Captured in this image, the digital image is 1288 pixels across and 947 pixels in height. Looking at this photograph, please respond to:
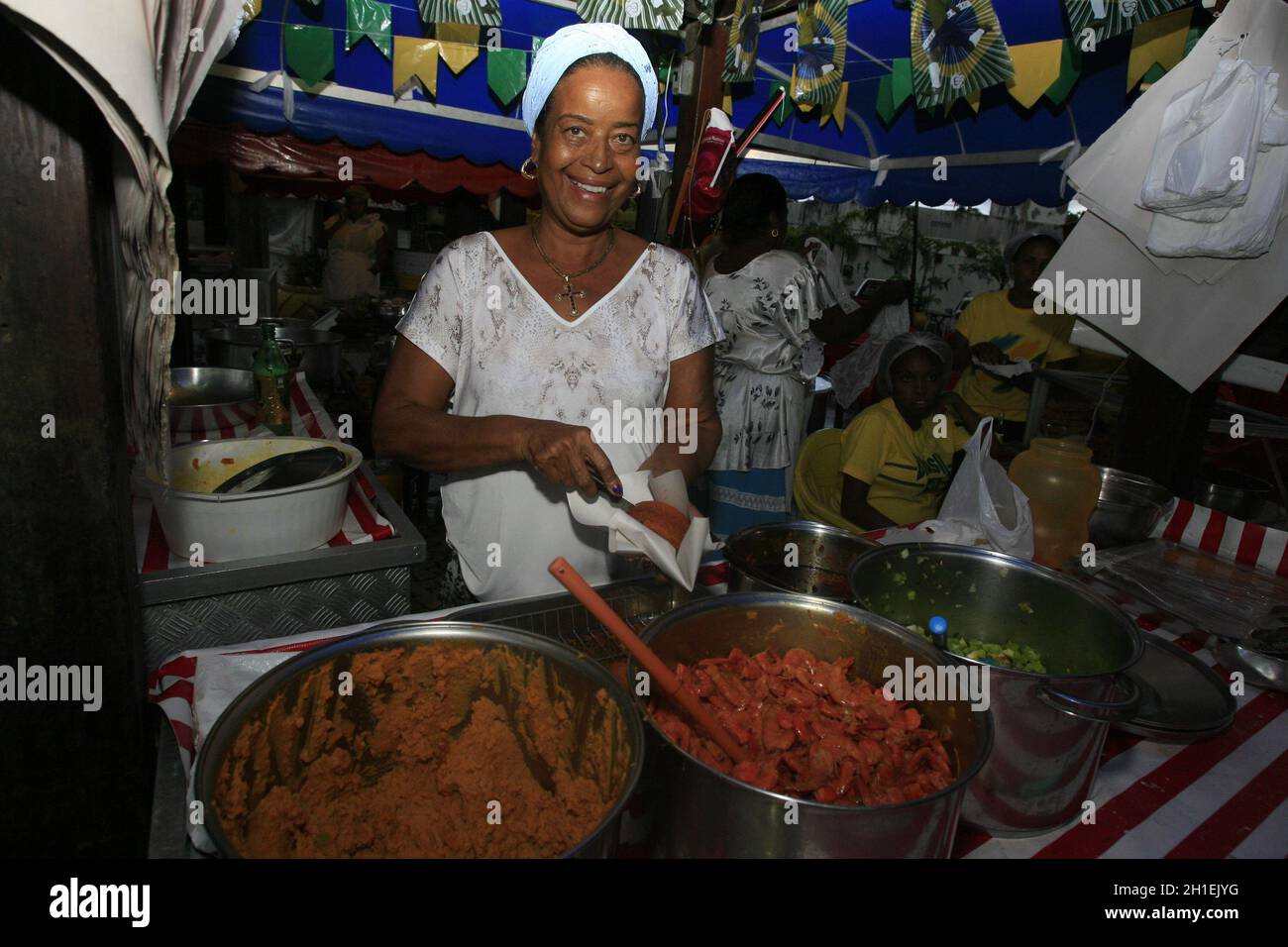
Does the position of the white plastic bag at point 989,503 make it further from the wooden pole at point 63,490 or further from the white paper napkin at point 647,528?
the wooden pole at point 63,490

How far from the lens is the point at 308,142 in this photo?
4988 millimetres

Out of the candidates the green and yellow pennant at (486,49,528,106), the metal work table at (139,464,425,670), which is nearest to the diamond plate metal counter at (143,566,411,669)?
the metal work table at (139,464,425,670)

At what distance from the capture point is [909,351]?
10.9ft

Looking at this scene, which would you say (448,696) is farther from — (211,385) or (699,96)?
(699,96)

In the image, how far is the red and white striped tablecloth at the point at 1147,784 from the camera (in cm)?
123

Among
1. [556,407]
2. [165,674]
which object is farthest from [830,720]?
[165,674]

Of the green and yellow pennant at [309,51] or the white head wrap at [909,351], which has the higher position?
the green and yellow pennant at [309,51]

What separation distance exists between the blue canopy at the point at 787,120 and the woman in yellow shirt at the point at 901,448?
2322mm

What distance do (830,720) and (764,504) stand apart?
8.80 ft

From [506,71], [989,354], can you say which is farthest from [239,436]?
[989,354]

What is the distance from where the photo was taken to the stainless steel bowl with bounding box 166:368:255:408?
10.1ft

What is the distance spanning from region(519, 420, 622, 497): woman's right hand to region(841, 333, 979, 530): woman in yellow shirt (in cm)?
198

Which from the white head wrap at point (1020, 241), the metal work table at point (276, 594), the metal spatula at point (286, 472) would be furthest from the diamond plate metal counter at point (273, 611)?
the white head wrap at point (1020, 241)
